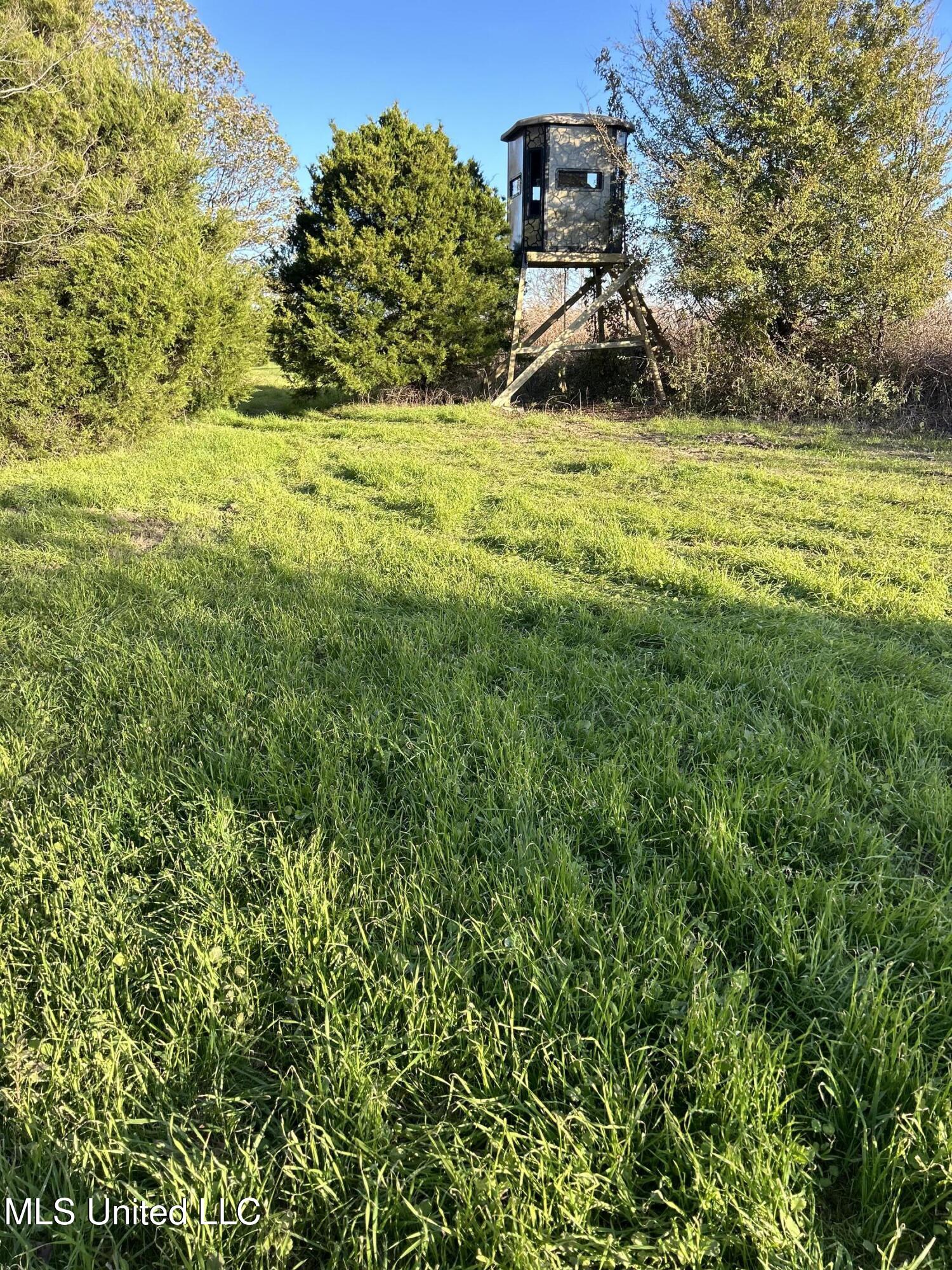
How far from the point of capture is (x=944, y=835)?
70.9 inches

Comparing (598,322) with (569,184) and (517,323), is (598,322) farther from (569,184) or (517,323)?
(569,184)

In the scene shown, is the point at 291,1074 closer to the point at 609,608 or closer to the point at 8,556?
the point at 609,608

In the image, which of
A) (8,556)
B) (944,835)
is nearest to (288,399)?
(8,556)

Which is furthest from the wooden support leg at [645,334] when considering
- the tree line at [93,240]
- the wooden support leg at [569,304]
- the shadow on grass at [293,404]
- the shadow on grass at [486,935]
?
the shadow on grass at [486,935]

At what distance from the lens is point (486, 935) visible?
1488 millimetres

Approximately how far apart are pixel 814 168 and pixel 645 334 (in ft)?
11.1

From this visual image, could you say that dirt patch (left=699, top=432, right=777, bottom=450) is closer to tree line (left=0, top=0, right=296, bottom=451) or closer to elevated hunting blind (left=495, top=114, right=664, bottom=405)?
elevated hunting blind (left=495, top=114, right=664, bottom=405)

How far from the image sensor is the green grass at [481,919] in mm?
1048

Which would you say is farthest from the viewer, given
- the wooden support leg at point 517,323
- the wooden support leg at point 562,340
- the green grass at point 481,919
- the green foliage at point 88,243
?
the wooden support leg at point 517,323

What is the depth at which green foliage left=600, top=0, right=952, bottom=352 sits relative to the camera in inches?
382

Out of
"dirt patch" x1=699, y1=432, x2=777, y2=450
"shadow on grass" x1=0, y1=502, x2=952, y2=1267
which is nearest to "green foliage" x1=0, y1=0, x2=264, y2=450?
"shadow on grass" x1=0, y1=502, x2=952, y2=1267

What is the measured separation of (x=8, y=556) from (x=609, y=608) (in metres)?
3.73

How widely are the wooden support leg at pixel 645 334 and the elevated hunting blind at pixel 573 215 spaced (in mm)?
15

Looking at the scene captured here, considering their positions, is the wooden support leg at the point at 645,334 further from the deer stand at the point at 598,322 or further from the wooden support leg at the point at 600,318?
the wooden support leg at the point at 600,318
